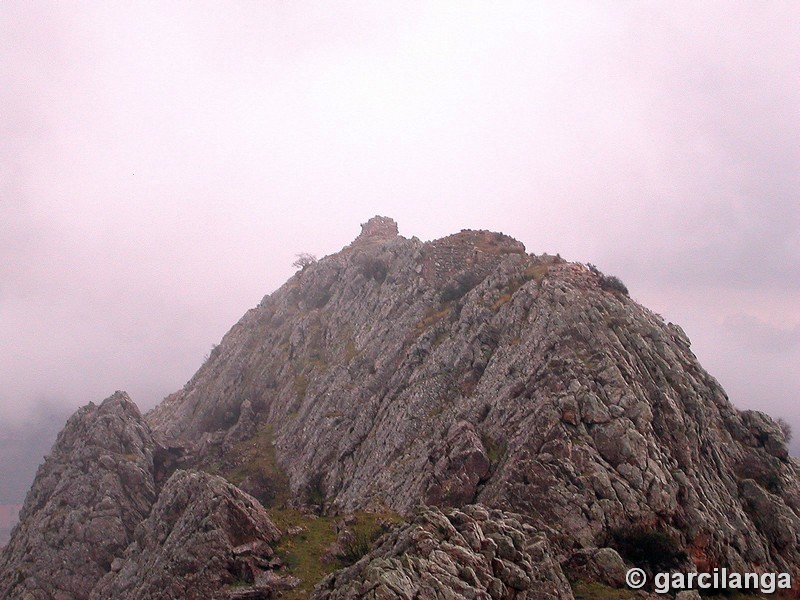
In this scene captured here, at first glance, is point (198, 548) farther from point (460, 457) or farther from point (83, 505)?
point (83, 505)

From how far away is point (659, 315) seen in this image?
211 ft

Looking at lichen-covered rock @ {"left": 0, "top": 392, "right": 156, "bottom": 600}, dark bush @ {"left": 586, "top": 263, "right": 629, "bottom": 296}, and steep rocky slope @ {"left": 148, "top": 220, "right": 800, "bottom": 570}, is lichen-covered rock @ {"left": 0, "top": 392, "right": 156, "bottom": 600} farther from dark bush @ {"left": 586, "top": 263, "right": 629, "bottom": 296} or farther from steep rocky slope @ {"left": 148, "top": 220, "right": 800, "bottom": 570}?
dark bush @ {"left": 586, "top": 263, "right": 629, "bottom": 296}

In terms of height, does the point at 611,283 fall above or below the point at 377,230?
below

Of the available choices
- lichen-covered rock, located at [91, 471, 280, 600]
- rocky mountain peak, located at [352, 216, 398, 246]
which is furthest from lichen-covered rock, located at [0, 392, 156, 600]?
rocky mountain peak, located at [352, 216, 398, 246]

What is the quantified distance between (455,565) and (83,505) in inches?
1809

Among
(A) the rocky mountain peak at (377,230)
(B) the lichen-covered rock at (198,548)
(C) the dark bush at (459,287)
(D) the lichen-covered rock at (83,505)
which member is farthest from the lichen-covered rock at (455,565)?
(A) the rocky mountain peak at (377,230)

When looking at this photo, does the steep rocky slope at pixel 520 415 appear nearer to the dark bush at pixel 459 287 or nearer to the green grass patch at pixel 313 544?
the dark bush at pixel 459 287

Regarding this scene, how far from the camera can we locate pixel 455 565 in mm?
30844

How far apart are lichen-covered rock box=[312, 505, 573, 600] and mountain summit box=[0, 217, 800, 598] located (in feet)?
0.36

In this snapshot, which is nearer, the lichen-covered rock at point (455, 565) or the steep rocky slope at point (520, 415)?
the lichen-covered rock at point (455, 565)

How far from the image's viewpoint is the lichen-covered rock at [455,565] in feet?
94.4

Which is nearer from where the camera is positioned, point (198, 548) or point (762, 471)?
point (198, 548)

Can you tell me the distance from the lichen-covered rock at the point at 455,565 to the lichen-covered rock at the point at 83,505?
3507cm

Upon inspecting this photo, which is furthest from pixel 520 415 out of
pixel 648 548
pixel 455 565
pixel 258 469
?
pixel 258 469
